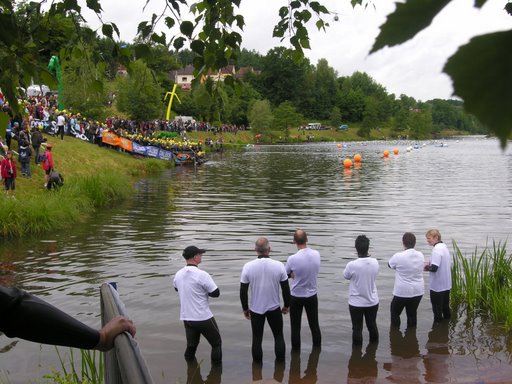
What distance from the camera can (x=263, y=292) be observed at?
7812mm

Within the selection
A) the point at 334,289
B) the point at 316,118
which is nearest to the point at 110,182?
the point at 334,289

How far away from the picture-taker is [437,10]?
544mm

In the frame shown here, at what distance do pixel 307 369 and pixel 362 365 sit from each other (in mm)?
833

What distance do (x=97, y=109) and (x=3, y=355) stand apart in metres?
43.9

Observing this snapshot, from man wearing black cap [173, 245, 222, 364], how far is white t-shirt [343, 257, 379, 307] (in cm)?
214

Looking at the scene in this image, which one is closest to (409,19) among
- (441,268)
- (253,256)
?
(441,268)

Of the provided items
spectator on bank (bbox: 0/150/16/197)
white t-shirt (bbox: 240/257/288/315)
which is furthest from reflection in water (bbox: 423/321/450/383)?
spectator on bank (bbox: 0/150/16/197)

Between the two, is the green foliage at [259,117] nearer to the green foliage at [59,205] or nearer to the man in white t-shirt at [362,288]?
the green foliage at [59,205]

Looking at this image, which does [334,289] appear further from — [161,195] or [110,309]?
[161,195]

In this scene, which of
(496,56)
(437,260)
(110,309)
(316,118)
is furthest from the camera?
(316,118)

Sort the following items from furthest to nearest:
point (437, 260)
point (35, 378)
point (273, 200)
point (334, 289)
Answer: point (273, 200), point (334, 289), point (437, 260), point (35, 378)

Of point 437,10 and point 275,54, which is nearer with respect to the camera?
point 437,10

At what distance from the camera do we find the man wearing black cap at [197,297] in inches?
305

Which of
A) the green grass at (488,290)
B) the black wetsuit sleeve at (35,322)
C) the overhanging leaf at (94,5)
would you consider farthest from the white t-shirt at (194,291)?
the black wetsuit sleeve at (35,322)
